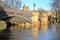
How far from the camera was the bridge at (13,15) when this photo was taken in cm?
5018

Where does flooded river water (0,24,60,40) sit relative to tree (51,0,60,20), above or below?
below

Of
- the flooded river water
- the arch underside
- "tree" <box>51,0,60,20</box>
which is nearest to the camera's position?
the flooded river water

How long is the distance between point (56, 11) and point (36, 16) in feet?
23.3

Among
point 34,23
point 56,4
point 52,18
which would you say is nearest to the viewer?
point 34,23

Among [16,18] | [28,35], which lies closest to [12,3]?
[16,18]

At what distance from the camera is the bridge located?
165 ft

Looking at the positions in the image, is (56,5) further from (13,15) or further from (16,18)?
(13,15)

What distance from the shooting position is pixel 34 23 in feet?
191

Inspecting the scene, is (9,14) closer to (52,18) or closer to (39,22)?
(39,22)

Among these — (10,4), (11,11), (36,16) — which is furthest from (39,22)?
(11,11)

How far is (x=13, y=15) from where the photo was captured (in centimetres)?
5234

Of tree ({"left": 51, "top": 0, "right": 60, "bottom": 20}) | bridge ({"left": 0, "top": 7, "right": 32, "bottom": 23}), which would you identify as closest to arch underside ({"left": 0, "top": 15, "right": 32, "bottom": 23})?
bridge ({"left": 0, "top": 7, "right": 32, "bottom": 23})

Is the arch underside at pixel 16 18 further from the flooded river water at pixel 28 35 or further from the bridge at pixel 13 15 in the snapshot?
the flooded river water at pixel 28 35

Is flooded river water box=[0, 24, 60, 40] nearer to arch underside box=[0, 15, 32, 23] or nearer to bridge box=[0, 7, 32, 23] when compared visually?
bridge box=[0, 7, 32, 23]
